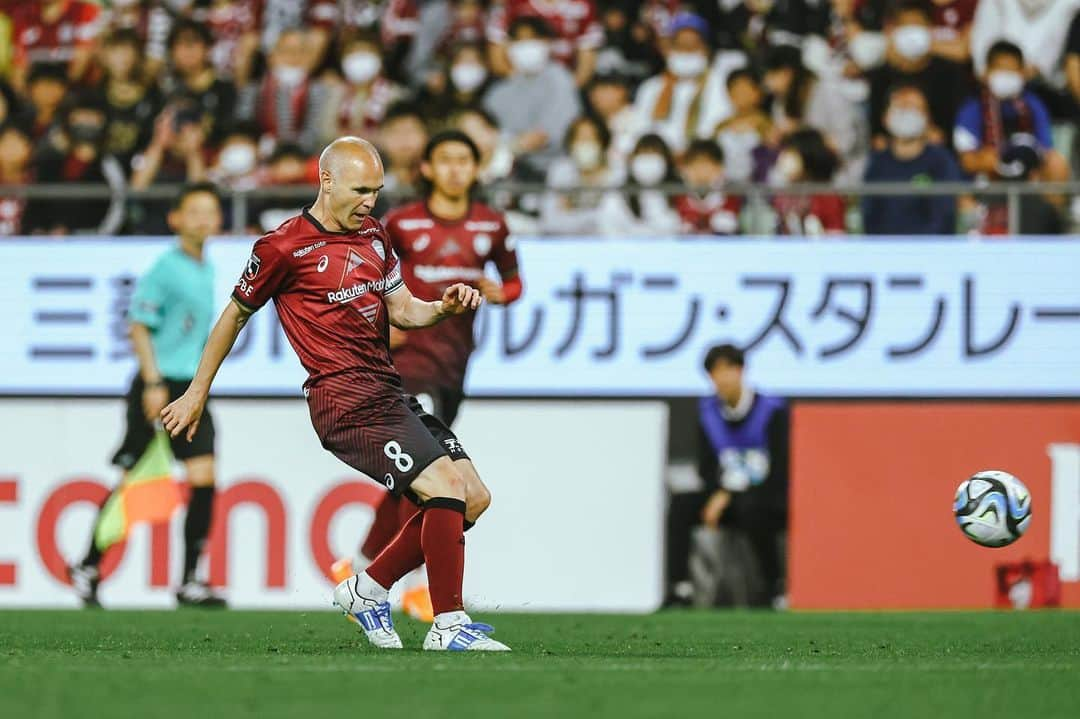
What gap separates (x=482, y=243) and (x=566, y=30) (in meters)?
6.45

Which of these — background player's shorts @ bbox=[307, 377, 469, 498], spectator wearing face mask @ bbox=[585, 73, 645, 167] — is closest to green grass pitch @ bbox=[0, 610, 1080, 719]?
background player's shorts @ bbox=[307, 377, 469, 498]

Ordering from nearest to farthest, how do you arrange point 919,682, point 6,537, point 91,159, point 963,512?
point 919,682
point 963,512
point 6,537
point 91,159

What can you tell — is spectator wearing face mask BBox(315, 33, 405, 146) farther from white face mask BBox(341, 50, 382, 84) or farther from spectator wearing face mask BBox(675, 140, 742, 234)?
spectator wearing face mask BBox(675, 140, 742, 234)

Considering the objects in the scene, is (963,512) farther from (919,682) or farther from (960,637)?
(919,682)

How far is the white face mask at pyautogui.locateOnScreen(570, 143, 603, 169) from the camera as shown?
15586 mm

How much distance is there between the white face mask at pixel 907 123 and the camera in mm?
15148

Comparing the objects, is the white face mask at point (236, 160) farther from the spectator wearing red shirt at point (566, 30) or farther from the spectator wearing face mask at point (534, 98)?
the spectator wearing red shirt at point (566, 30)

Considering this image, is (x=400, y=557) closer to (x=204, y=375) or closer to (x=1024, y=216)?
(x=204, y=375)

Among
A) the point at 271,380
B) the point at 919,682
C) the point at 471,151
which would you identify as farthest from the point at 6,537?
the point at 919,682

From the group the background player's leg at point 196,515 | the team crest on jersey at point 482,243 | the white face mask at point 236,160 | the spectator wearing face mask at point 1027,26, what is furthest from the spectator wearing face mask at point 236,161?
the spectator wearing face mask at point 1027,26

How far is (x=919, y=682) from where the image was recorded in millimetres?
7395

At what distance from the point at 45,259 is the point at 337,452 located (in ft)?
23.2

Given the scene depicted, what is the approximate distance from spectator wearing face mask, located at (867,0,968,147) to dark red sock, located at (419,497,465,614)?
827 cm

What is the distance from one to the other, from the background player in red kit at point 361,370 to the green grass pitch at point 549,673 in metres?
0.33
